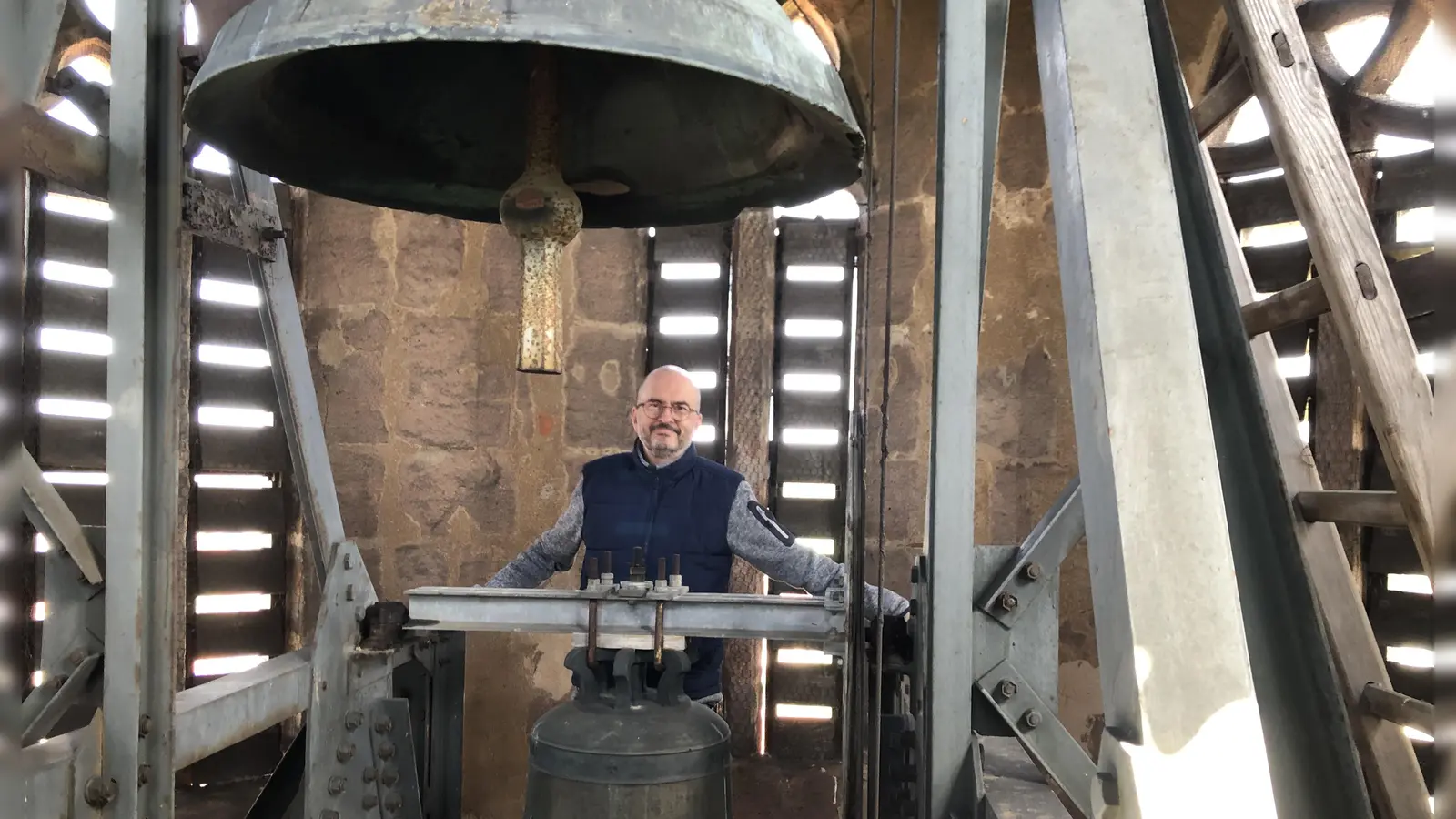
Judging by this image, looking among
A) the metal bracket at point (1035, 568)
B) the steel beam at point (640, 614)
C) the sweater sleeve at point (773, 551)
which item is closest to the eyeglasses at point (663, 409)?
the sweater sleeve at point (773, 551)

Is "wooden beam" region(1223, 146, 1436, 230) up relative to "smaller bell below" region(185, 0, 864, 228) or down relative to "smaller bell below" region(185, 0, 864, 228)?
up

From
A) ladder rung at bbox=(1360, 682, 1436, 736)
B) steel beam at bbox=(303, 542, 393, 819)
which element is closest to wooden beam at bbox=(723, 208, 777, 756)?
steel beam at bbox=(303, 542, 393, 819)

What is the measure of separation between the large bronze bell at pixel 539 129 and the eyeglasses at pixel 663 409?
108 centimetres

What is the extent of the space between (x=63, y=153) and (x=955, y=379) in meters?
1.26

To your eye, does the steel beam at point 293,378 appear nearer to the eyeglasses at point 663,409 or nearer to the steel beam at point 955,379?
the eyeglasses at point 663,409

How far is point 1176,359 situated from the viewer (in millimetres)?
805

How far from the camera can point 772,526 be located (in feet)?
8.15

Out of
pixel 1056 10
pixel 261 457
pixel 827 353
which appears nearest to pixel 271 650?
pixel 261 457

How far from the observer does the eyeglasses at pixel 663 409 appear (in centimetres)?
280

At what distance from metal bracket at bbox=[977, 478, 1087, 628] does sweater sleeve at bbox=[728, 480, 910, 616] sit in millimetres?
766

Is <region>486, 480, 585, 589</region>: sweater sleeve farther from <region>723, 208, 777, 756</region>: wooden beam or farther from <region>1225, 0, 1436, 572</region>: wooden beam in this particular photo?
<region>1225, 0, 1436, 572</region>: wooden beam

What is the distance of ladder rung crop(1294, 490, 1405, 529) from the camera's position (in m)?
1.21

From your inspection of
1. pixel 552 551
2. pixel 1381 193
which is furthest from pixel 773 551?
pixel 1381 193

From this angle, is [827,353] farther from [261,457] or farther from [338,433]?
[261,457]
